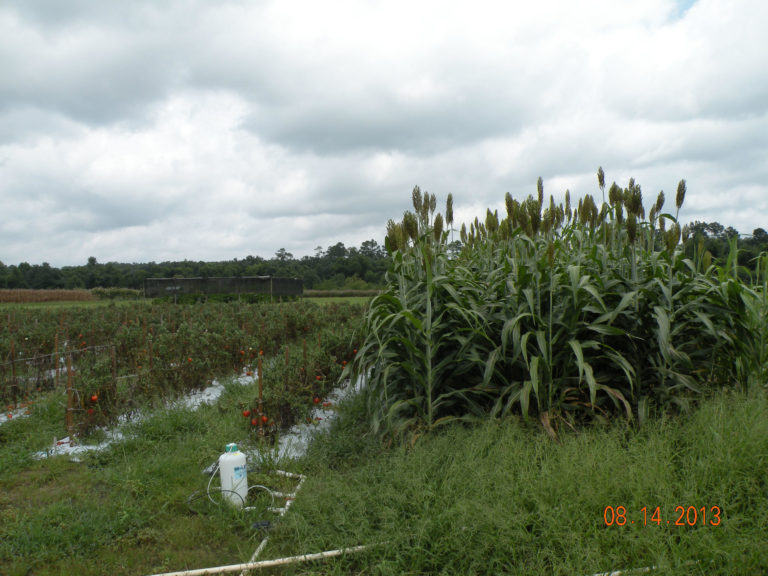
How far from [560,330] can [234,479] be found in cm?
233

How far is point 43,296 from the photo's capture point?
30938 mm

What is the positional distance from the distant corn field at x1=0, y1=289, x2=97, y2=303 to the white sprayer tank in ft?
99.4

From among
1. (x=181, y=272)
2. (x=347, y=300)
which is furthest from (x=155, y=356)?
(x=181, y=272)

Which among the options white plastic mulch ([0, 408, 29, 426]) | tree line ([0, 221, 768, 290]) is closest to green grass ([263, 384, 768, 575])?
white plastic mulch ([0, 408, 29, 426])

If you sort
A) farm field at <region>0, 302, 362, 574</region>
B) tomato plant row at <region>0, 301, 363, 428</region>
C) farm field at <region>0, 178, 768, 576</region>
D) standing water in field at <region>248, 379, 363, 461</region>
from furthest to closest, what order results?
tomato plant row at <region>0, 301, 363, 428</region> < standing water in field at <region>248, 379, 363, 461</region> < farm field at <region>0, 302, 362, 574</region> < farm field at <region>0, 178, 768, 576</region>

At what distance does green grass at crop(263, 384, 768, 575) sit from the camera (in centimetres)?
197

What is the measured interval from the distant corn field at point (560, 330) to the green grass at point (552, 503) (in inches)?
17.9

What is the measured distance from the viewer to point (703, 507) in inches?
84.5

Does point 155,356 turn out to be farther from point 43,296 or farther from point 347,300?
point 43,296

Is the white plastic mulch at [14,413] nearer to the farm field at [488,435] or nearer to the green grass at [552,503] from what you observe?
the farm field at [488,435]

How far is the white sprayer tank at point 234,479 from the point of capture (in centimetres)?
296
